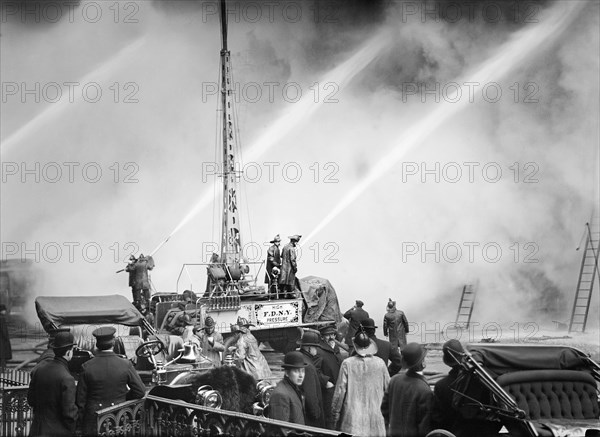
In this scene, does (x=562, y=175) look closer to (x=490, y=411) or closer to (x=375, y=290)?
(x=375, y=290)

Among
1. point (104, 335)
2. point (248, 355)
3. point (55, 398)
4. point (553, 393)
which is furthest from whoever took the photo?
point (248, 355)

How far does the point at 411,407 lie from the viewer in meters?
5.62

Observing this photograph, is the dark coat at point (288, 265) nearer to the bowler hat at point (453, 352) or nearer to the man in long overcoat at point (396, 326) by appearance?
the man in long overcoat at point (396, 326)

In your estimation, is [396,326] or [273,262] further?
[273,262]

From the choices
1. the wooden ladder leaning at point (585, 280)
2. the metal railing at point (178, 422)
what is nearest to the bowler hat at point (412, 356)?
the metal railing at point (178, 422)

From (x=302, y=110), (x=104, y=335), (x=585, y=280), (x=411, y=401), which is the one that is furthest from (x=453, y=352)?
(x=585, y=280)

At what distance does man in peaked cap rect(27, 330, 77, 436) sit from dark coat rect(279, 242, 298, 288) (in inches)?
352

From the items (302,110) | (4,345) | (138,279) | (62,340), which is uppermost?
(302,110)

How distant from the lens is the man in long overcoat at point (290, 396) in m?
5.53

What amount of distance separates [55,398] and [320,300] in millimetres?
10131

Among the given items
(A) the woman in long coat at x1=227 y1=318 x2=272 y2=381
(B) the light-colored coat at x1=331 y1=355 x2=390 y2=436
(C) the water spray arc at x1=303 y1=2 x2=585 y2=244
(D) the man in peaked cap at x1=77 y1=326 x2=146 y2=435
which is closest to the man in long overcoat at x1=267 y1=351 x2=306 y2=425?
(B) the light-colored coat at x1=331 y1=355 x2=390 y2=436

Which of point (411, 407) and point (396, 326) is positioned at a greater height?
point (411, 407)

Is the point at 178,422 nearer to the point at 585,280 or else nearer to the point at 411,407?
the point at 411,407

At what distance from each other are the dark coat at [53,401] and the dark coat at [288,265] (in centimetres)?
898
